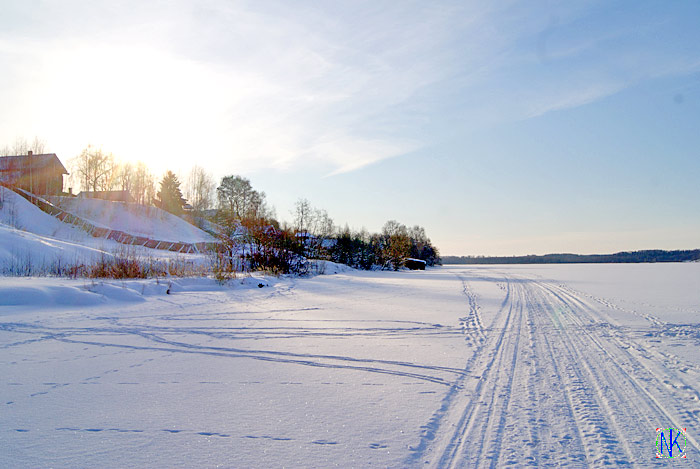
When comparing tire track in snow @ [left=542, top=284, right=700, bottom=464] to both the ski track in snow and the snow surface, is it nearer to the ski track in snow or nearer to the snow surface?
the ski track in snow

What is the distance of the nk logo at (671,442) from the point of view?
266 centimetres

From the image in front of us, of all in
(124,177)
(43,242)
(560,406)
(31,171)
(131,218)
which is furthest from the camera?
(124,177)

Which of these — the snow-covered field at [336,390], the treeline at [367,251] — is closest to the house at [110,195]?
the treeline at [367,251]

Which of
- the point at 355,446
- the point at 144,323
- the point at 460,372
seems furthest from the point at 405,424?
the point at 144,323

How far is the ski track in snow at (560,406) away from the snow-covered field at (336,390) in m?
0.02

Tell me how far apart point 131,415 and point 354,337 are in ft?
12.2

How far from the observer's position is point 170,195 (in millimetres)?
65688

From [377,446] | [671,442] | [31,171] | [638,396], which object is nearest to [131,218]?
[31,171]

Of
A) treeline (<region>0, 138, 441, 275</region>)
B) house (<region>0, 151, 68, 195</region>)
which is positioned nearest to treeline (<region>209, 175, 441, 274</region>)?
treeline (<region>0, 138, 441, 275</region>)

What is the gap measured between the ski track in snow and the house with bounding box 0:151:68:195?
60579mm

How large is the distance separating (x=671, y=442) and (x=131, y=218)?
184ft

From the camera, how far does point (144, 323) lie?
724 cm

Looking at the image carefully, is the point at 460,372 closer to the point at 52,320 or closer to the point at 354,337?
the point at 354,337

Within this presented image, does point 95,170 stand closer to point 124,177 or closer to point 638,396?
point 124,177
